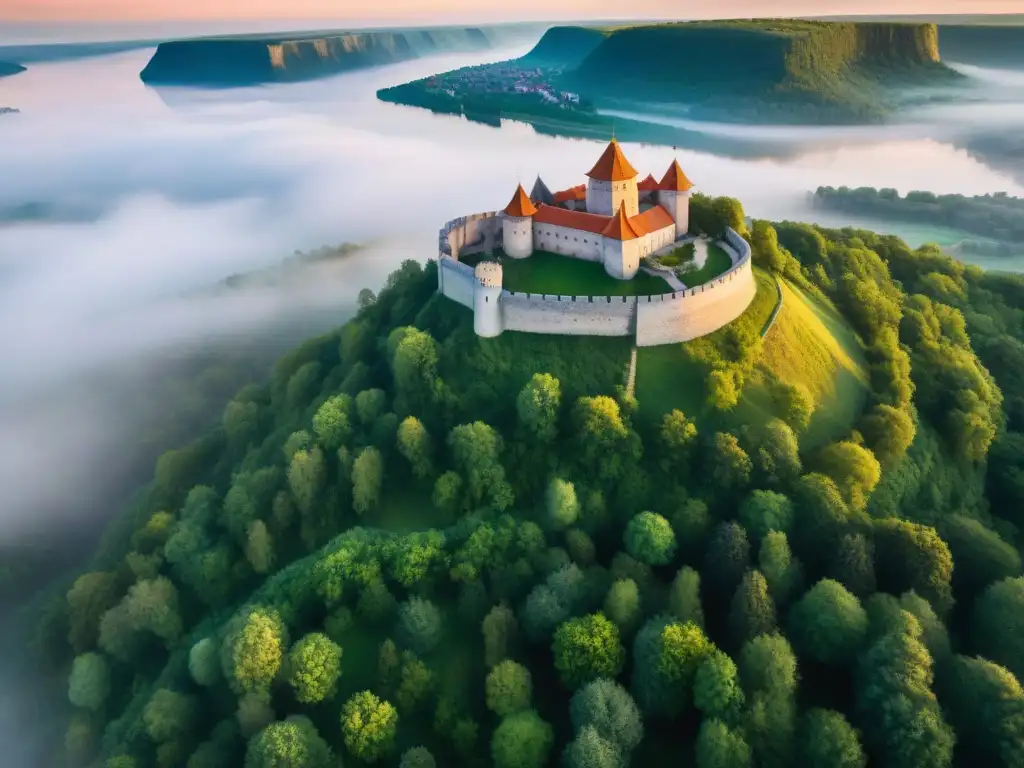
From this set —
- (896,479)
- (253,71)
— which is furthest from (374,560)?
(253,71)

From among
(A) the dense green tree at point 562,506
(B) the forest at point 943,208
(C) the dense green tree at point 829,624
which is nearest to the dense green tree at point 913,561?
(C) the dense green tree at point 829,624

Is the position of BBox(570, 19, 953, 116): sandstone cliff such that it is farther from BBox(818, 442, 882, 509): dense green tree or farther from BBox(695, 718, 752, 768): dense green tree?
BBox(695, 718, 752, 768): dense green tree

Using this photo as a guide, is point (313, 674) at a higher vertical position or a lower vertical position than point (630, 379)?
lower

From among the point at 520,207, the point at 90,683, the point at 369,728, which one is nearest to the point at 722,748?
the point at 369,728

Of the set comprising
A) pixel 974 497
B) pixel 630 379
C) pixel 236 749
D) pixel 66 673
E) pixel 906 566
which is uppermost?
pixel 630 379

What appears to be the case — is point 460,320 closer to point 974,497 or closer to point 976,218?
point 974,497

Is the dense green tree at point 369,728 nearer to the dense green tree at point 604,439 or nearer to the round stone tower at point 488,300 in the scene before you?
the dense green tree at point 604,439

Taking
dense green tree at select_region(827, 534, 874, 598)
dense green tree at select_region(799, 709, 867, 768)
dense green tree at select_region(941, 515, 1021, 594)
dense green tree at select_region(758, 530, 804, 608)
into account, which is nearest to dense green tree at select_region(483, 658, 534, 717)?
dense green tree at select_region(799, 709, 867, 768)
